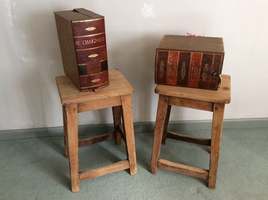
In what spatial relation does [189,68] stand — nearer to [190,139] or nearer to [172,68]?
[172,68]

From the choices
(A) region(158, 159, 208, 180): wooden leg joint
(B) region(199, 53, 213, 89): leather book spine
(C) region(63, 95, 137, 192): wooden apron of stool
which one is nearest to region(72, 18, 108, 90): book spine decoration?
(C) region(63, 95, 137, 192): wooden apron of stool

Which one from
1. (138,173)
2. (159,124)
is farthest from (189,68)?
(138,173)

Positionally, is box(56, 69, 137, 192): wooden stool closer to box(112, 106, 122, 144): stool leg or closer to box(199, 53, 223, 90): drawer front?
box(112, 106, 122, 144): stool leg

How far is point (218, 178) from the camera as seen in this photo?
5.22 ft

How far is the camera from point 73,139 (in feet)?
4.50

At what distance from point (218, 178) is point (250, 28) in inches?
36.9

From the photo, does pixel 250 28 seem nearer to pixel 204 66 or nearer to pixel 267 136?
pixel 204 66

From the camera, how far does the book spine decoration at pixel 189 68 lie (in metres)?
1.28

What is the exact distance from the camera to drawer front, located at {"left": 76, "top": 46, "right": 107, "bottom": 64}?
1.25 m

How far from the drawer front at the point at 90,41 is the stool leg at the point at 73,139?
28 cm

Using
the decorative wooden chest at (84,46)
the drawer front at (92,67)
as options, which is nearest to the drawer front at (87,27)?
the decorative wooden chest at (84,46)

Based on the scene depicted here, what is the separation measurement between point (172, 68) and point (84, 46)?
43 cm

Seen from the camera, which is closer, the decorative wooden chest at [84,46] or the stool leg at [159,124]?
the decorative wooden chest at [84,46]

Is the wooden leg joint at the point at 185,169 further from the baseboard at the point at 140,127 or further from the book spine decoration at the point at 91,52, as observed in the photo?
the book spine decoration at the point at 91,52
